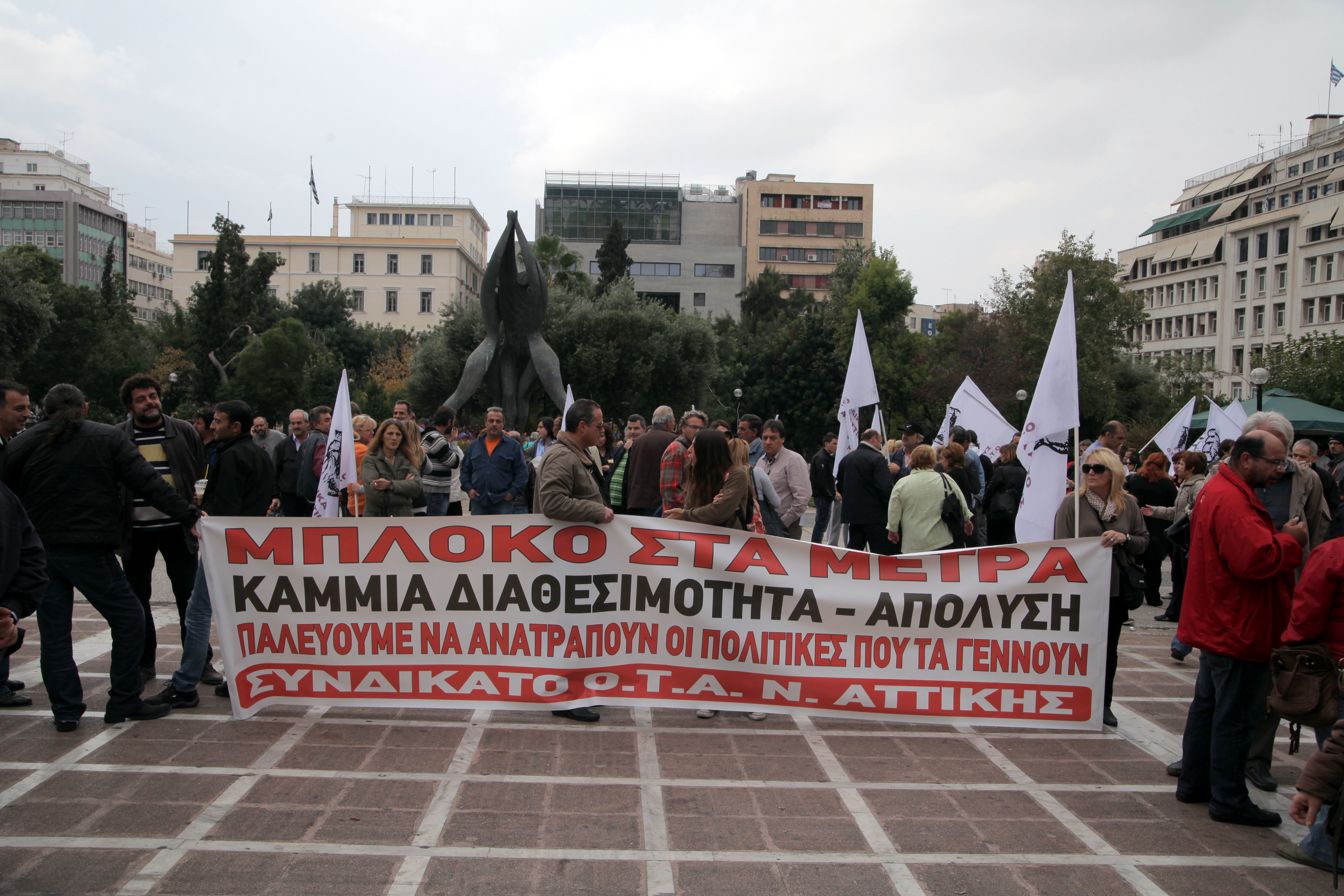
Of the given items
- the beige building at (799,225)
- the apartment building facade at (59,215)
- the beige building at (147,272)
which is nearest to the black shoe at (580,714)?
the beige building at (799,225)

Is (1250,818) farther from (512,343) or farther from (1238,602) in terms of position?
(512,343)

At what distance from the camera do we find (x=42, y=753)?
15.6 ft

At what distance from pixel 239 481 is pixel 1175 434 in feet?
38.9

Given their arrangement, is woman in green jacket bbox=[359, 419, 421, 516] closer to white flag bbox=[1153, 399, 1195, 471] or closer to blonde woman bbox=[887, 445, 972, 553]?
blonde woman bbox=[887, 445, 972, 553]

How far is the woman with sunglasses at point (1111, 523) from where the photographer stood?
546 centimetres

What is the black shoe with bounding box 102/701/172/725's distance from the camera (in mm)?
5211

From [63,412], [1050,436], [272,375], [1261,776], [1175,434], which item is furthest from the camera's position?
[272,375]

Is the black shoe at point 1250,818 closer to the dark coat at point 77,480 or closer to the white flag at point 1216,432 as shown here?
the dark coat at point 77,480

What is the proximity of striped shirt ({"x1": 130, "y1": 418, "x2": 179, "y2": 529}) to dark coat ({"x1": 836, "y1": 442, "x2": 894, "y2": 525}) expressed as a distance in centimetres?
530

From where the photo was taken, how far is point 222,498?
6.00m

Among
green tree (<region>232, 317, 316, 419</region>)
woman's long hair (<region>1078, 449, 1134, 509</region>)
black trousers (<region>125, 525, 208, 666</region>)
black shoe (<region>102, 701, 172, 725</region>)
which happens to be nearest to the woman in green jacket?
black trousers (<region>125, 525, 208, 666</region>)

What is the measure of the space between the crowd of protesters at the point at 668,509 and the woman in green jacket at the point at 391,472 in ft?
0.05

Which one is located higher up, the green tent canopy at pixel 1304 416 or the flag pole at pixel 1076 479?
the green tent canopy at pixel 1304 416

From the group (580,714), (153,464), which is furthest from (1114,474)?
(153,464)
